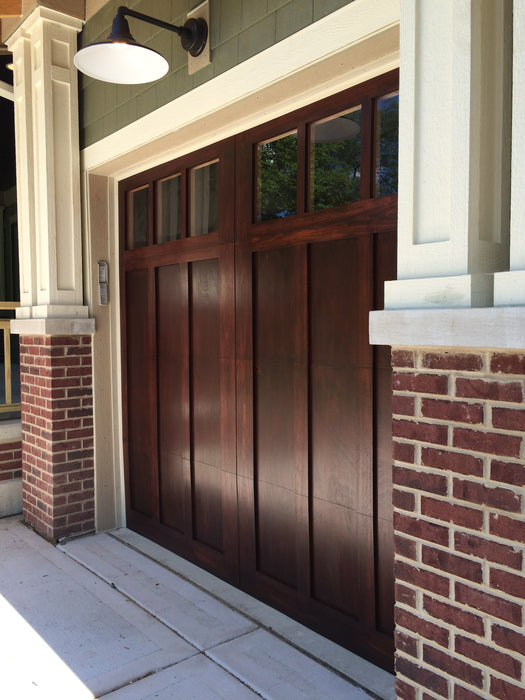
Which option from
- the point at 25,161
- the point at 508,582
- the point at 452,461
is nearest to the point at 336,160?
the point at 452,461

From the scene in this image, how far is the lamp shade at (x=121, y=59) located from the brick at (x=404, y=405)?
1871 mm

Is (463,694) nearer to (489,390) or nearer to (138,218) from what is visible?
(489,390)

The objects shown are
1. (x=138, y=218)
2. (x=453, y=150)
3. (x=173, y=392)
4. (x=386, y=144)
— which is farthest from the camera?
(x=138, y=218)

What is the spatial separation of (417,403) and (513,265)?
0.48m

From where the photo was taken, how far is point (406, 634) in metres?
1.82

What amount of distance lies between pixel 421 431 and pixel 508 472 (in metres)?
0.28

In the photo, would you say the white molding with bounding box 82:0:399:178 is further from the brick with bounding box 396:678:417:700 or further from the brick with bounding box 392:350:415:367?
the brick with bounding box 396:678:417:700

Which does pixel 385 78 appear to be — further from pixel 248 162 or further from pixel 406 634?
pixel 406 634

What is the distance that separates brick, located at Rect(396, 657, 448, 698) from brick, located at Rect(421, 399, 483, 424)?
78 centimetres

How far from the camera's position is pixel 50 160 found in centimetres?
400

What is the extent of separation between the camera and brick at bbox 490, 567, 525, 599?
1.52 metres

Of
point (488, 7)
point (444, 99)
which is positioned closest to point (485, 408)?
point (444, 99)

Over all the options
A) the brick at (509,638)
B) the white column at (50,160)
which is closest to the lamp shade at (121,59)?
the white column at (50,160)

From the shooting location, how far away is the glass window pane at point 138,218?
4.01 metres
